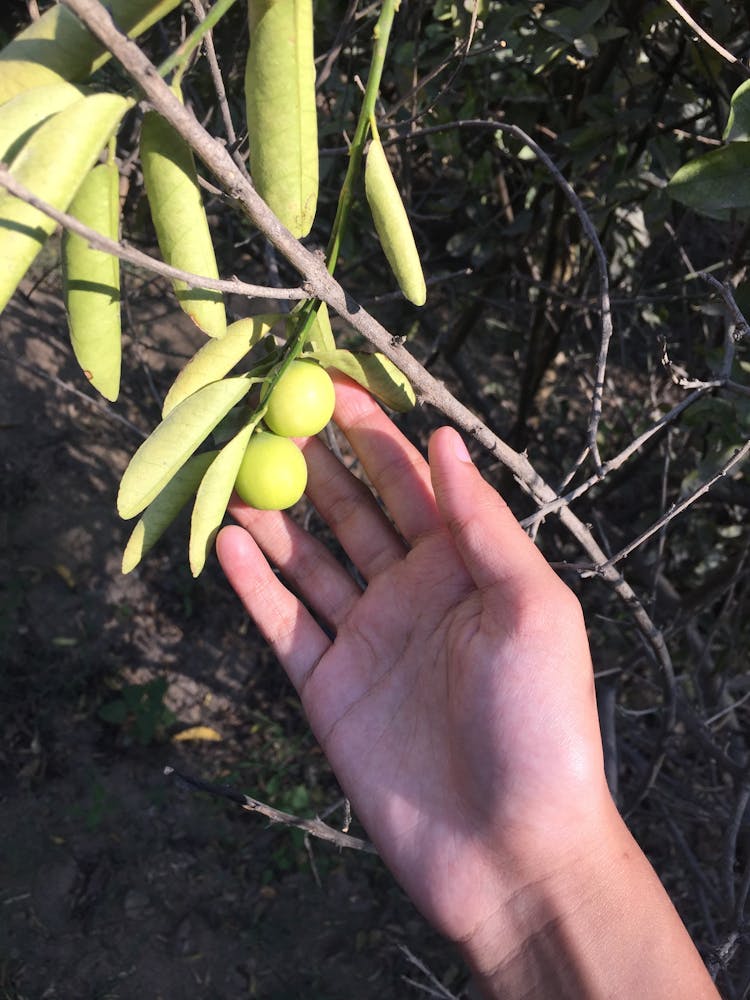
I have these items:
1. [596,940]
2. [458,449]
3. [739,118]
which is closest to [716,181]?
[739,118]

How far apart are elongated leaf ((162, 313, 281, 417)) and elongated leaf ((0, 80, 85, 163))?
0.43 metres

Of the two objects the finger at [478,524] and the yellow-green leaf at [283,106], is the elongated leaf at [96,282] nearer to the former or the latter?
the yellow-green leaf at [283,106]

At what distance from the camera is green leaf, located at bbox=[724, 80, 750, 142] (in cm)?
116

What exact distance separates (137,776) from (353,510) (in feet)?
5.38

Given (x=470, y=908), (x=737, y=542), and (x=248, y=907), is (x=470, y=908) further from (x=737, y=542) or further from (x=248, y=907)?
(x=737, y=542)

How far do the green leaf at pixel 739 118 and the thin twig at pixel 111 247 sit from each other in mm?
701

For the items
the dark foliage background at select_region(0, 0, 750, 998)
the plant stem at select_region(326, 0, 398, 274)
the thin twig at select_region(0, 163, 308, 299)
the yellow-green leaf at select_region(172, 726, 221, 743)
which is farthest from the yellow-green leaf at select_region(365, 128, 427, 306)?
the yellow-green leaf at select_region(172, 726, 221, 743)

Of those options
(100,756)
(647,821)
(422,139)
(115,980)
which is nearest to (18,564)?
(100,756)

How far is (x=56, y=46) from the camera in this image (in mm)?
832

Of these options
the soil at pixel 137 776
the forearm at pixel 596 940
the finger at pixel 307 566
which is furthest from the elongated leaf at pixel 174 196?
the soil at pixel 137 776

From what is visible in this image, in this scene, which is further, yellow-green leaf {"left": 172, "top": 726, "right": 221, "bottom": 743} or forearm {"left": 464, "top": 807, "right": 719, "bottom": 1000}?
yellow-green leaf {"left": 172, "top": 726, "right": 221, "bottom": 743}

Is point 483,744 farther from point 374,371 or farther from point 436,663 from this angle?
point 374,371

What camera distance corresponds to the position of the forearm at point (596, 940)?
1.43 m

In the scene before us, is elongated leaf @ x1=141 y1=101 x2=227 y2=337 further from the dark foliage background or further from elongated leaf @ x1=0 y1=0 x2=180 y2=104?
the dark foliage background
